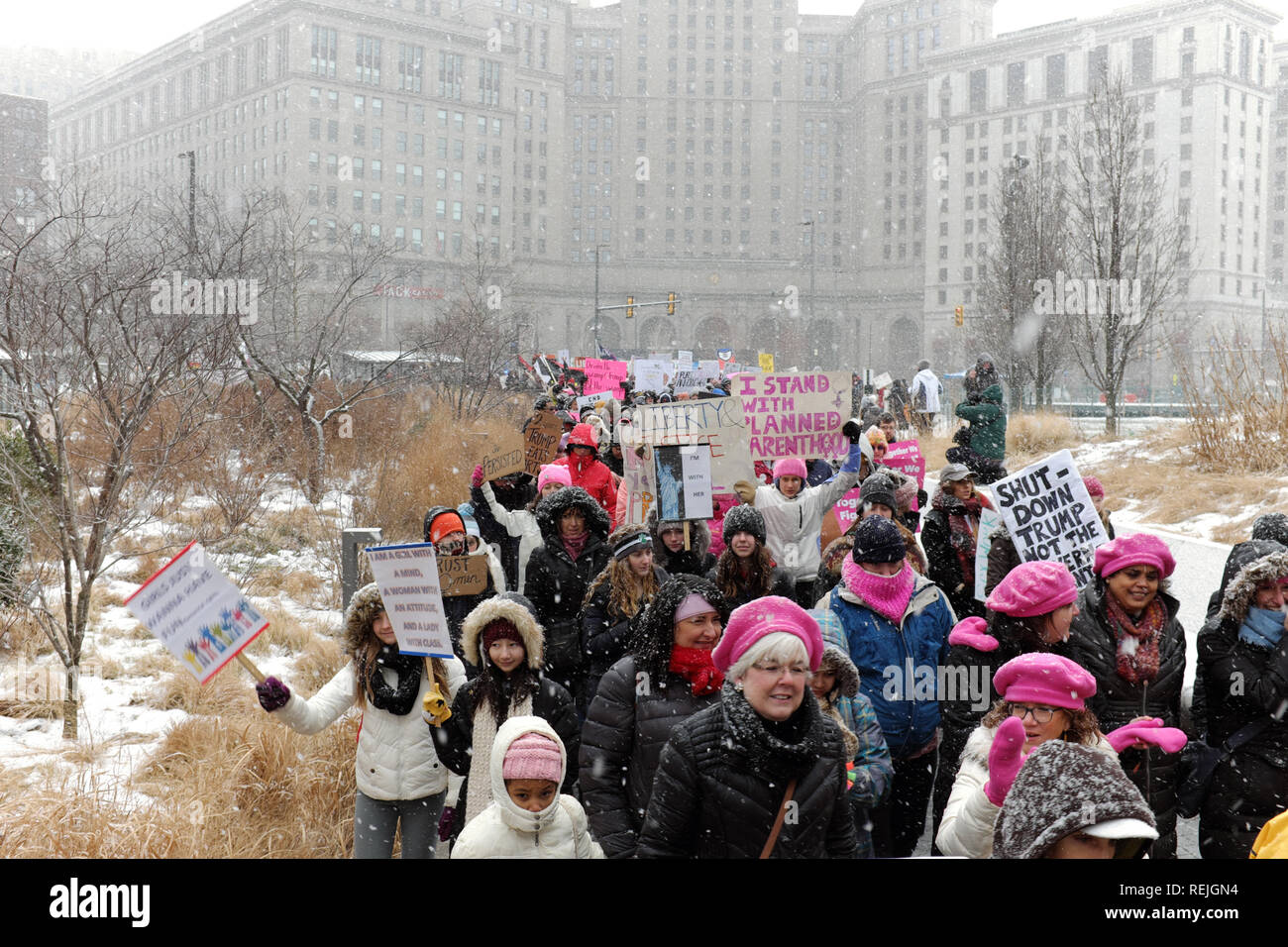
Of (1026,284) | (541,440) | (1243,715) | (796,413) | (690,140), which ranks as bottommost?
(1243,715)

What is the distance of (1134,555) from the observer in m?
4.30

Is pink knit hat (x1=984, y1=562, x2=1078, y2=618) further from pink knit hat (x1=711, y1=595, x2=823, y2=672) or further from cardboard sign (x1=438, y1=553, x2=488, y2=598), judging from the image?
cardboard sign (x1=438, y1=553, x2=488, y2=598)

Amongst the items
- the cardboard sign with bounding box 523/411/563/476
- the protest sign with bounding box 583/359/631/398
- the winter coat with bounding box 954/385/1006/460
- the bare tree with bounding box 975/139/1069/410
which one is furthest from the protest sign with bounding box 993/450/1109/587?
the bare tree with bounding box 975/139/1069/410

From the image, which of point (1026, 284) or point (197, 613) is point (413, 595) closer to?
point (197, 613)

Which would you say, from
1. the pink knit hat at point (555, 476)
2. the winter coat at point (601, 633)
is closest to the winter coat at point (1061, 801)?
the winter coat at point (601, 633)

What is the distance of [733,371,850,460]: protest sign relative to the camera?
9.00 metres

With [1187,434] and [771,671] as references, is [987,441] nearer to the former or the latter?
[771,671]

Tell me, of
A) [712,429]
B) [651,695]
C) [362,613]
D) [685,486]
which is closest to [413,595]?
[362,613]

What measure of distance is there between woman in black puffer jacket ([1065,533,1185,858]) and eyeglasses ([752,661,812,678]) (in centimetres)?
172

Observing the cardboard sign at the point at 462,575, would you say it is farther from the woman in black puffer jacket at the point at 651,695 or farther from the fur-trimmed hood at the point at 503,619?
the woman in black puffer jacket at the point at 651,695

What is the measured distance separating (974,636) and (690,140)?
135151mm

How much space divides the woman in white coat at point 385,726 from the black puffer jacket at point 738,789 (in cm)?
167
